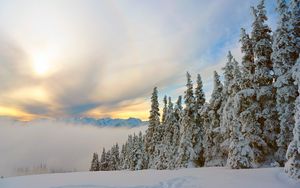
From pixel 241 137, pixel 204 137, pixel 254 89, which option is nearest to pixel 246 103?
pixel 254 89

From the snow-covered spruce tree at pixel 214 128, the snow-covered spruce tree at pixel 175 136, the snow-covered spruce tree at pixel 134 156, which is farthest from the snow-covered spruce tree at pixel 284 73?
the snow-covered spruce tree at pixel 134 156

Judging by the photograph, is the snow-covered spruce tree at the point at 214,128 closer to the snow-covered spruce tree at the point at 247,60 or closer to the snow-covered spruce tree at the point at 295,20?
the snow-covered spruce tree at the point at 247,60

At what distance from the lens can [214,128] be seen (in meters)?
38.9

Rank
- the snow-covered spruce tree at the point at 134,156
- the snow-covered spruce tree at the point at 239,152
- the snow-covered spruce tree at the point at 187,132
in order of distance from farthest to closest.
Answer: the snow-covered spruce tree at the point at 134,156, the snow-covered spruce tree at the point at 187,132, the snow-covered spruce tree at the point at 239,152

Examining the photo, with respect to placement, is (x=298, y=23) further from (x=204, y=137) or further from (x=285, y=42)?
(x=204, y=137)

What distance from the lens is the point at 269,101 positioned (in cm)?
2444

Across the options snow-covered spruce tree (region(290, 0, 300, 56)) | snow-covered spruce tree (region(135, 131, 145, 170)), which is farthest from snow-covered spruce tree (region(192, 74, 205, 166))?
snow-covered spruce tree (region(135, 131, 145, 170))

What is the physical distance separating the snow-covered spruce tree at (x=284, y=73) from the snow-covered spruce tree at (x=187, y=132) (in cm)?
1799

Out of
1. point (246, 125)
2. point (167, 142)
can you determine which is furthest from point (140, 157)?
point (246, 125)

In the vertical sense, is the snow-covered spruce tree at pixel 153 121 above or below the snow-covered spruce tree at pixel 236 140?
above

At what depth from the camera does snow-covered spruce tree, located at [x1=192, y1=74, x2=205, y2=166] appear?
136 feet

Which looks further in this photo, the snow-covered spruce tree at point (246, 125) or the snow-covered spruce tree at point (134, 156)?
the snow-covered spruce tree at point (134, 156)

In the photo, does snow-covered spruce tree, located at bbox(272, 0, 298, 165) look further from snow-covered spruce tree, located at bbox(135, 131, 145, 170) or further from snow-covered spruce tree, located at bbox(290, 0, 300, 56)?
snow-covered spruce tree, located at bbox(135, 131, 145, 170)

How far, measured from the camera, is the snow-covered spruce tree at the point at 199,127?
1629 inches
